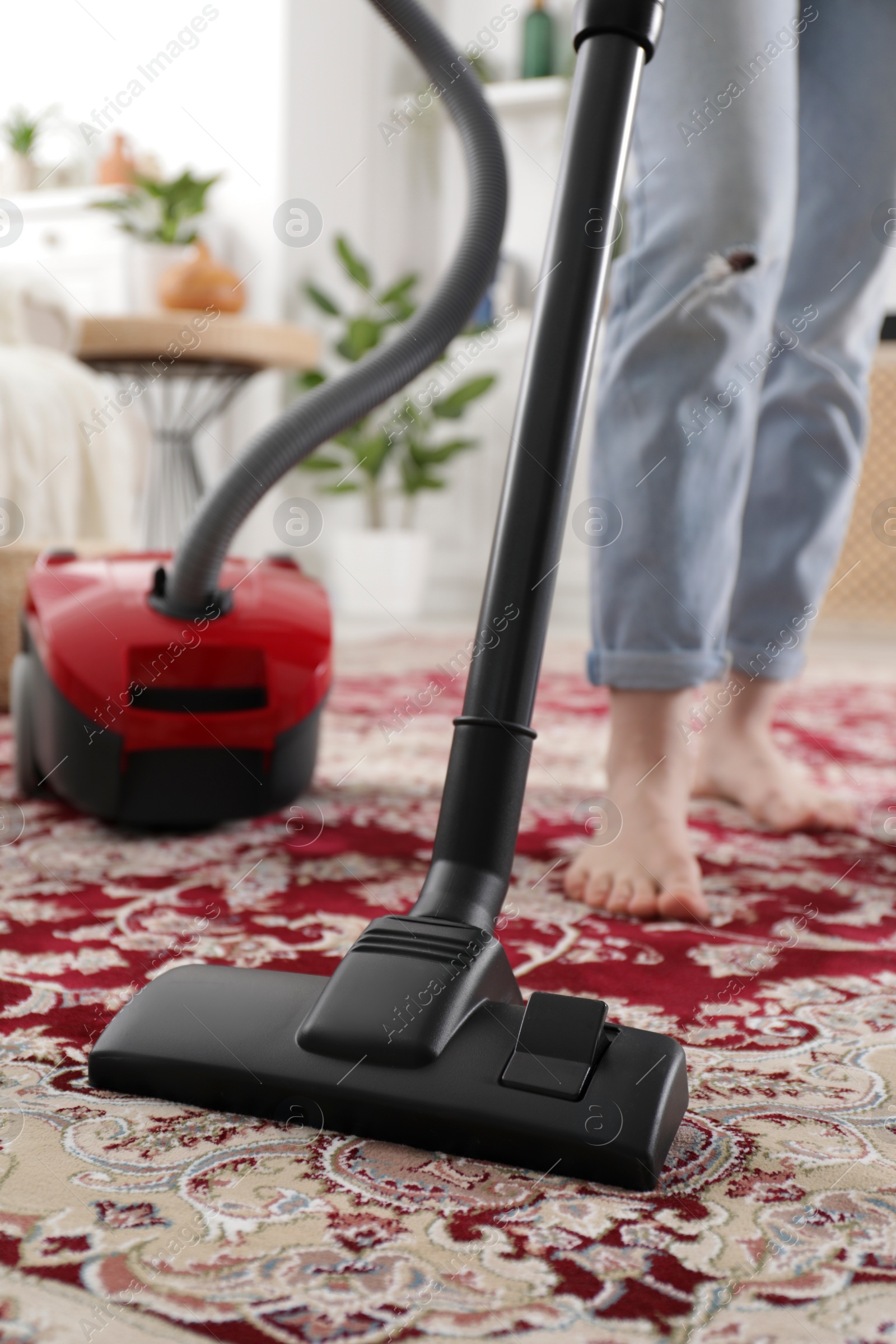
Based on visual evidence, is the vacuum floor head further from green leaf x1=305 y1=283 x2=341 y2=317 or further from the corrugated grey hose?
green leaf x1=305 y1=283 x2=341 y2=317

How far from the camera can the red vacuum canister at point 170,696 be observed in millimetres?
917

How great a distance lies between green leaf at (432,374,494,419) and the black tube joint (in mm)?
2885

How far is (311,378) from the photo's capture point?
3492 mm

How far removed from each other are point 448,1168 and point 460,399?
3.19 metres

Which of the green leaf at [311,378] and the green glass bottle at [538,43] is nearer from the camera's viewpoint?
the green leaf at [311,378]

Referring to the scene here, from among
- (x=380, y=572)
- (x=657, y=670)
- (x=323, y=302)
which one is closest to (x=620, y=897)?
(x=657, y=670)

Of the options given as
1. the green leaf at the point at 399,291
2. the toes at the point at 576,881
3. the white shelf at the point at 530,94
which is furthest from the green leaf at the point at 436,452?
the toes at the point at 576,881

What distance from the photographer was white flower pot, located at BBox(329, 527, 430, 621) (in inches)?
139

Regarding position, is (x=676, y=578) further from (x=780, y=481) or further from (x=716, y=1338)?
(x=716, y=1338)

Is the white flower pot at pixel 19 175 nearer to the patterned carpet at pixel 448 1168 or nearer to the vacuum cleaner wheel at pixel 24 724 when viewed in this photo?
the vacuum cleaner wheel at pixel 24 724

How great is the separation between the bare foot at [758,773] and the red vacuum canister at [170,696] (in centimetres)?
41

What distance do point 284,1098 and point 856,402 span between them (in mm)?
888

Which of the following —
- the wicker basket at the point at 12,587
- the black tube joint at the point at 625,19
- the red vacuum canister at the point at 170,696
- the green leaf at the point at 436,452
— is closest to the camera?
the black tube joint at the point at 625,19

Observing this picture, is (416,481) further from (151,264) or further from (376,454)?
(151,264)
